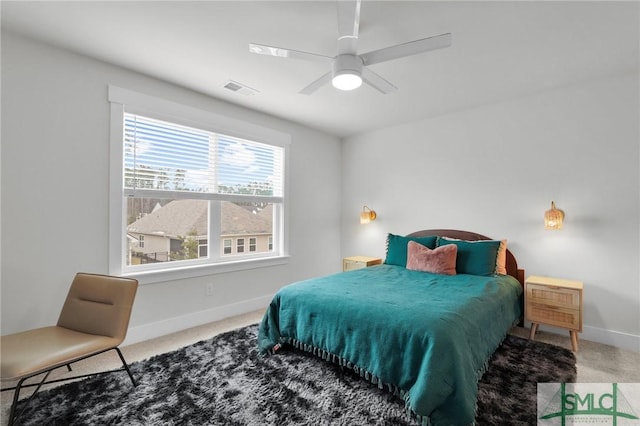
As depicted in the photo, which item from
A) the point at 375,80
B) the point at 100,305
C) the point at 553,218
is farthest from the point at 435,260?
the point at 100,305

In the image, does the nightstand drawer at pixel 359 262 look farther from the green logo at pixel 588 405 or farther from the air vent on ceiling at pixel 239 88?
the air vent on ceiling at pixel 239 88

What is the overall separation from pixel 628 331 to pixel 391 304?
2533 millimetres

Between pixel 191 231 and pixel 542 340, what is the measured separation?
381cm

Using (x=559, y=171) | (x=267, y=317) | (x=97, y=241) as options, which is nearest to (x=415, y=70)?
(x=559, y=171)

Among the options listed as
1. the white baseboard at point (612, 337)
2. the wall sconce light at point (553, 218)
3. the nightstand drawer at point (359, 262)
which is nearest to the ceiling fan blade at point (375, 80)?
the wall sconce light at point (553, 218)

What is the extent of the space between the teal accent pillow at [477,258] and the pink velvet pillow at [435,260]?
8cm

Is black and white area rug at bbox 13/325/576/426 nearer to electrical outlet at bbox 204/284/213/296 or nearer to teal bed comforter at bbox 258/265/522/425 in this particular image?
teal bed comforter at bbox 258/265/522/425

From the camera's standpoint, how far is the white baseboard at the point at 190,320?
2910mm

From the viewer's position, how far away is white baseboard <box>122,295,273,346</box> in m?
2.91

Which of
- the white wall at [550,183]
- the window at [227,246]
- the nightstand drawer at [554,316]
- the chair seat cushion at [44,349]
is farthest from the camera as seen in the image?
the window at [227,246]

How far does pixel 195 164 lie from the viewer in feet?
11.3

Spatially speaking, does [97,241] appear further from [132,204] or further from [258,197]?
[258,197]

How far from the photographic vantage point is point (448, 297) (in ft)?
7.68

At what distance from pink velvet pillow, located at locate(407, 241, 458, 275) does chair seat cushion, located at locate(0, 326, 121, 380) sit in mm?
2814
